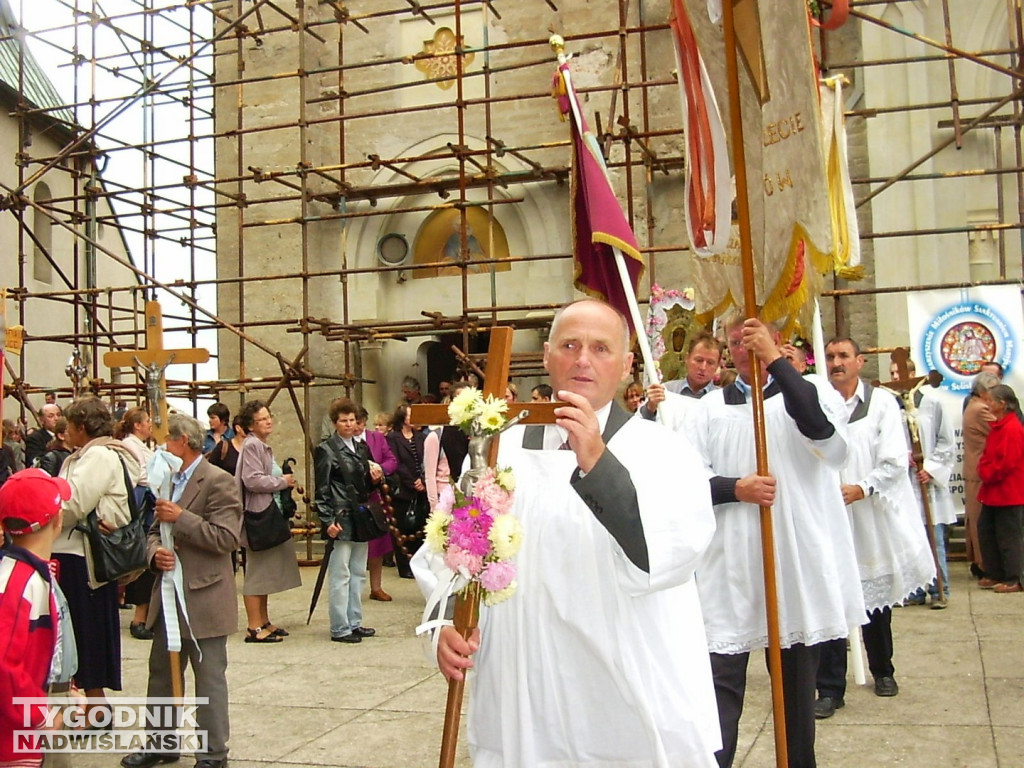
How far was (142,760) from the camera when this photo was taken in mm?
5637

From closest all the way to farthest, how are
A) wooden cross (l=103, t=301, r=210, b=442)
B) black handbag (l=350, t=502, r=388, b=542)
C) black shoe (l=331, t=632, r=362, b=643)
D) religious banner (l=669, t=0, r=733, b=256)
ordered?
religious banner (l=669, t=0, r=733, b=256) < wooden cross (l=103, t=301, r=210, b=442) < black shoe (l=331, t=632, r=362, b=643) < black handbag (l=350, t=502, r=388, b=542)

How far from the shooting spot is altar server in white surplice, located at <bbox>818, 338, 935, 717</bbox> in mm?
6316

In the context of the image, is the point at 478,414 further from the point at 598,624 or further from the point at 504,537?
the point at 598,624

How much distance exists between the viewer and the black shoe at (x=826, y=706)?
5.93 meters

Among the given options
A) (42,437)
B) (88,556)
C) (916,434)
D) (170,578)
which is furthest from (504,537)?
(42,437)

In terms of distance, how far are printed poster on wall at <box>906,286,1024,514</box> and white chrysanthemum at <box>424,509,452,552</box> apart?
9.16 m

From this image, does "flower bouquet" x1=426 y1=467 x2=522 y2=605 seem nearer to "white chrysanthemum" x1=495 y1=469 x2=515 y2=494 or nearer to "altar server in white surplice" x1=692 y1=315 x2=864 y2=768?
"white chrysanthemum" x1=495 y1=469 x2=515 y2=494

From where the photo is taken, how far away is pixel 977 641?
7.86 metres

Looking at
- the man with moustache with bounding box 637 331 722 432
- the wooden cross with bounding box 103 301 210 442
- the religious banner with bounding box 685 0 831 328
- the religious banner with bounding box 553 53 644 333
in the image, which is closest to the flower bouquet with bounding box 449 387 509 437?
the religious banner with bounding box 685 0 831 328

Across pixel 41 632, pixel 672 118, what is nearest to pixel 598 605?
pixel 41 632

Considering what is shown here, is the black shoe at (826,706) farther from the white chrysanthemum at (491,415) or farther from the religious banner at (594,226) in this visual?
the white chrysanthemum at (491,415)

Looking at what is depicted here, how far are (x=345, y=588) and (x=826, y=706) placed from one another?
13.7 ft

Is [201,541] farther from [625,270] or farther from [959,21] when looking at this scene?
[959,21]

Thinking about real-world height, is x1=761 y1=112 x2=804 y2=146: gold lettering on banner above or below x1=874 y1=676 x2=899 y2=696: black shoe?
above
